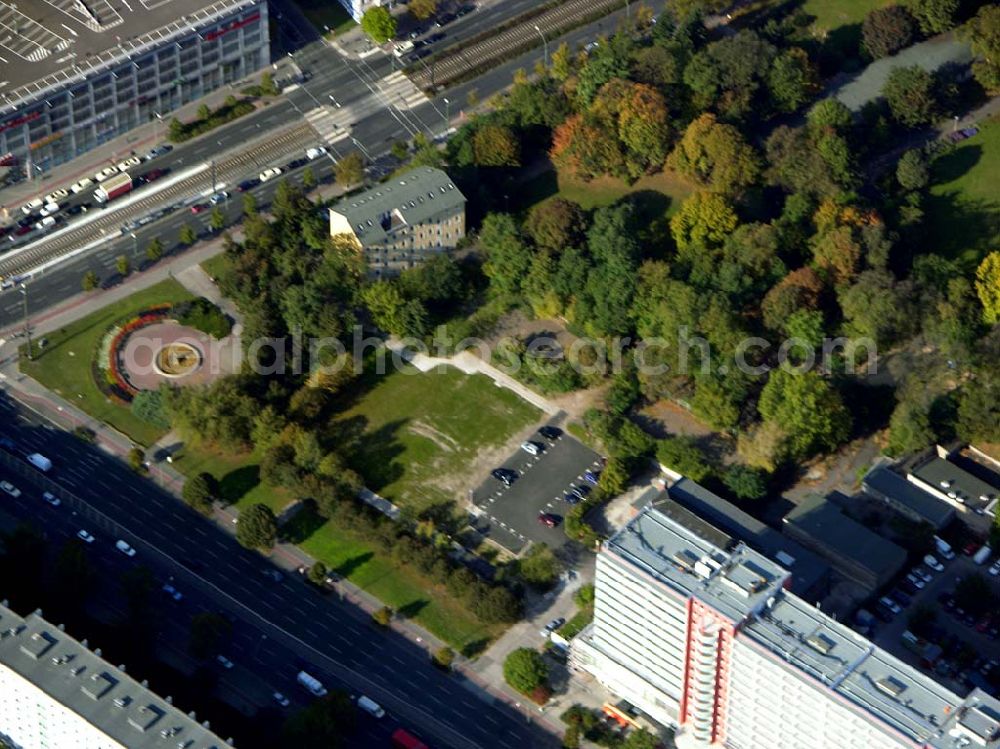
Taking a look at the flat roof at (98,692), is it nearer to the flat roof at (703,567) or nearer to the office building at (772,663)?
the flat roof at (703,567)

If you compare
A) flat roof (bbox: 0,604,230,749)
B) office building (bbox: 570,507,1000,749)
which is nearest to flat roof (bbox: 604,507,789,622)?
office building (bbox: 570,507,1000,749)

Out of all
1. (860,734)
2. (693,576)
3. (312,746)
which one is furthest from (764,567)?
(312,746)

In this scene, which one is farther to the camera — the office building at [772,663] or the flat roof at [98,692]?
the flat roof at [98,692]

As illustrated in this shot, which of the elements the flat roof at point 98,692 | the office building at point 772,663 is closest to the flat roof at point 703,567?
the office building at point 772,663

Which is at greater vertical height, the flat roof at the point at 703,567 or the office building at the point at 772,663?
the flat roof at the point at 703,567

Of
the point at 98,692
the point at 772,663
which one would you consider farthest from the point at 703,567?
the point at 98,692

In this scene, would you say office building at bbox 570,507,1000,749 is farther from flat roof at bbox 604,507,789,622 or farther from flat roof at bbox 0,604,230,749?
flat roof at bbox 0,604,230,749

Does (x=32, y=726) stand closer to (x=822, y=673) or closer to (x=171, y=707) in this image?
(x=171, y=707)

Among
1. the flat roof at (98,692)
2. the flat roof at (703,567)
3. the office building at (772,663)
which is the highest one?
the flat roof at (703,567)
